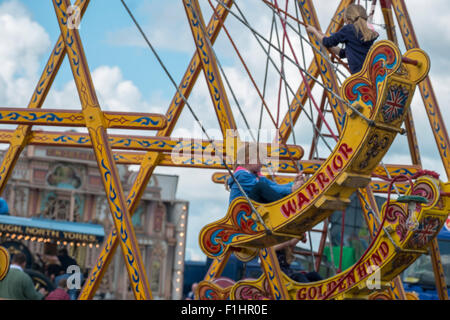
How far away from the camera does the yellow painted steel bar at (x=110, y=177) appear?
25.0ft

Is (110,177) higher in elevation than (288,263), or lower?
higher

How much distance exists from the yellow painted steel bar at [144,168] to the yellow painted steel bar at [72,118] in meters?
1.75

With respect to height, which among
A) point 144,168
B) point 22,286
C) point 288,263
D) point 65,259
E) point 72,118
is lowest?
point 22,286

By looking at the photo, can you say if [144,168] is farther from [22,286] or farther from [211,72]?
[22,286]

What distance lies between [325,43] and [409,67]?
3.27ft

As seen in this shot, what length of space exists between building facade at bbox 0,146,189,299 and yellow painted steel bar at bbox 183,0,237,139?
11.9 m

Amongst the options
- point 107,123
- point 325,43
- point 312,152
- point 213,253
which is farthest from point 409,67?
point 312,152

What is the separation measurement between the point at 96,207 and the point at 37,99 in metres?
11.9

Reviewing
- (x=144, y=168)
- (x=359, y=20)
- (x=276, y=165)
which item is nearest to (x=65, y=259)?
(x=144, y=168)

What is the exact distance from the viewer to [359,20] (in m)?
6.18

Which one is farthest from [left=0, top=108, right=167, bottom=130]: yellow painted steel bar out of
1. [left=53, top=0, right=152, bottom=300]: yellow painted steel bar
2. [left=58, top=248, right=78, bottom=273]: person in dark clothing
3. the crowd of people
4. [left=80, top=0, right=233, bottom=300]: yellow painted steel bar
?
[left=58, top=248, right=78, bottom=273]: person in dark clothing

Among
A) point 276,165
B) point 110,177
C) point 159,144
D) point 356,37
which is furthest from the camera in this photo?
point 276,165

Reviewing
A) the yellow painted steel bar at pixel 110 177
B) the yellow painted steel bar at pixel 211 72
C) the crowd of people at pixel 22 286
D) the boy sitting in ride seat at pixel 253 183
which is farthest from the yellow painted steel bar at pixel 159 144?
the boy sitting in ride seat at pixel 253 183

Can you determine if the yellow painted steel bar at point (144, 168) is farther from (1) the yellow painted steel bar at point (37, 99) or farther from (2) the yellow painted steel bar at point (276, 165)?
(1) the yellow painted steel bar at point (37, 99)
